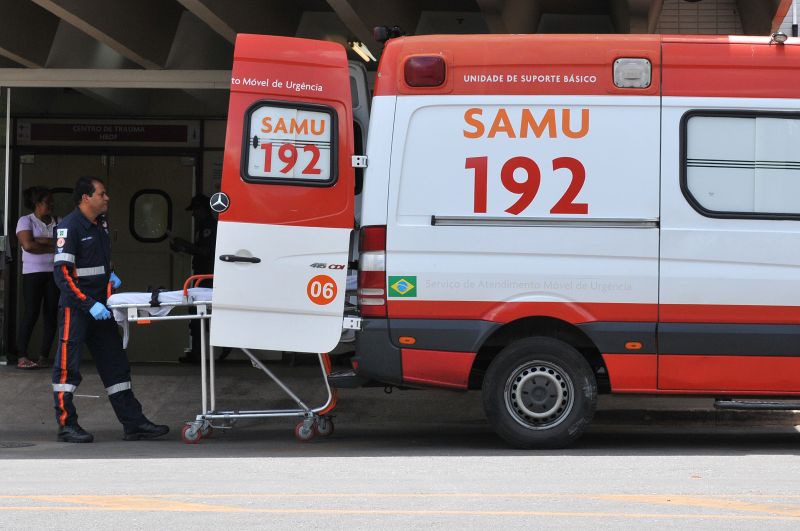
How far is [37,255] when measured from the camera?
41.7ft

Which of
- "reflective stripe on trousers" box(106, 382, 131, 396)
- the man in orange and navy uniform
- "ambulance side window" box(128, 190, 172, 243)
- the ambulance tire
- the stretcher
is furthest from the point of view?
"ambulance side window" box(128, 190, 172, 243)

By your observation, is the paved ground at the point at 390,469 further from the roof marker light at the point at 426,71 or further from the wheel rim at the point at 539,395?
the roof marker light at the point at 426,71

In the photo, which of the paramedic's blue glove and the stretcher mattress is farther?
the paramedic's blue glove

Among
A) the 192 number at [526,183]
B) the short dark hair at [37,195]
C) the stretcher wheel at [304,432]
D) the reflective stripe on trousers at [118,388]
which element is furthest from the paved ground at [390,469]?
the short dark hair at [37,195]

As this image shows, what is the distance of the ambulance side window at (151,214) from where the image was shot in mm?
14727

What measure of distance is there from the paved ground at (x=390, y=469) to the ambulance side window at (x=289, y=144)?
6.23 ft

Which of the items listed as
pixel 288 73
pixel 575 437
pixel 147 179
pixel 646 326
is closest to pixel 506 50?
pixel 288 73

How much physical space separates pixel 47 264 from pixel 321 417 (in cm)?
458

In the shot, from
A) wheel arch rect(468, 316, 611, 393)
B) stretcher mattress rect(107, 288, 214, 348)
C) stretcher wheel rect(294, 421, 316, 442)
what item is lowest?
stretcher wheel rect(294, 421, 316, 442)

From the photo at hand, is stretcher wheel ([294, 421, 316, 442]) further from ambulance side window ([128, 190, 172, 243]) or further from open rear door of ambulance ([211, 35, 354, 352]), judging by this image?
ambulance side window ([128, 190, 172, 243])

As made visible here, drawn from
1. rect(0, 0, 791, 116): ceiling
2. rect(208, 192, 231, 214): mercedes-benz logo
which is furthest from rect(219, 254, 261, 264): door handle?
rect(0, 0, 791, 116): ceiling

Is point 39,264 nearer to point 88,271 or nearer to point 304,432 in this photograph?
point 88,271

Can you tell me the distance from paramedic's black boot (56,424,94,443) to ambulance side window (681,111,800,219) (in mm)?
4692

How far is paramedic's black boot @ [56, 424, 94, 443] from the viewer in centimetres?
934
